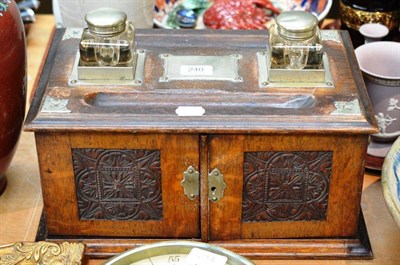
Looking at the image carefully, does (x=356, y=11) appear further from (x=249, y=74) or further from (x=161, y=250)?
(x=161, y=250)

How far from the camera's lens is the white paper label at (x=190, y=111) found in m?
1.17

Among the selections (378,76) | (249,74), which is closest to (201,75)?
(249,74)

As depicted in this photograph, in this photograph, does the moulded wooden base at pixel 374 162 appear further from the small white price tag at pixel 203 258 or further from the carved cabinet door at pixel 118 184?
the small white price tag at pixel 203 258

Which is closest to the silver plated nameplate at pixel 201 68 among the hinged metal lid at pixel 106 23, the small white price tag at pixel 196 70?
the small white price tag at pixel 196 70

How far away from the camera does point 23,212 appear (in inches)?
54.2

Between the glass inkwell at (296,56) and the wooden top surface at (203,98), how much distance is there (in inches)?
0.7

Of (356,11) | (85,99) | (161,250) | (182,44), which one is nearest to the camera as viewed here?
(161,250)

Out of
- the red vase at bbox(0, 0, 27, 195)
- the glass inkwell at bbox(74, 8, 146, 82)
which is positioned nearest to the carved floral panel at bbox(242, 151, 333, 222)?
the glass inkwell at bbox(74, 8, 146, 82)

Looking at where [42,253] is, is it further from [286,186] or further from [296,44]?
[296,44]

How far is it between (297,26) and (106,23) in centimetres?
30

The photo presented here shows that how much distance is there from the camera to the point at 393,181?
118cm

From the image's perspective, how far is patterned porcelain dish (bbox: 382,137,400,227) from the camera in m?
1.16

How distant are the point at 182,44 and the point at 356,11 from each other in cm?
49

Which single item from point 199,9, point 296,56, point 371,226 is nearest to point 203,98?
point 296,56
